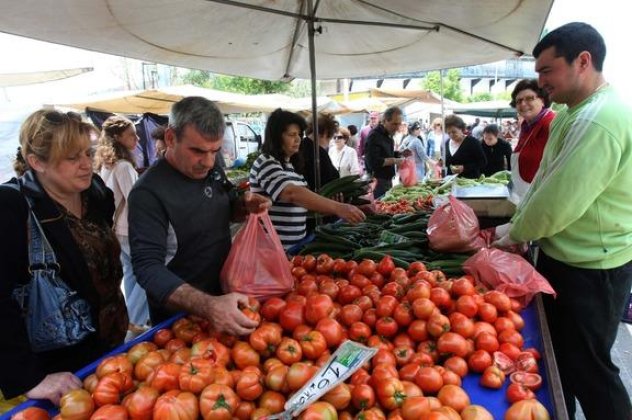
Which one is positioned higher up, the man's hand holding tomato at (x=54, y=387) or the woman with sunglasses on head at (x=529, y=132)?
the woman with sunglasses on head at (x=529, y=132)

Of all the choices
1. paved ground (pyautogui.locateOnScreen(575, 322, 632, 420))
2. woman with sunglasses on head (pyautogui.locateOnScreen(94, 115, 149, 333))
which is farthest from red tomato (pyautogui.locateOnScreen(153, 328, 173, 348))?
woman with sunglasses on head (pyautogui.locateOnScreen(94, 115, 149, 333))

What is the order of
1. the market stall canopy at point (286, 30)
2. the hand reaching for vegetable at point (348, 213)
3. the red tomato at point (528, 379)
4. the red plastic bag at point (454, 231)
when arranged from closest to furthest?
the red tomato at point (528, 379) → the red plastic bag at point (454, 231) → the hand reaching for vegetable at point (348, 213) → the market stall canopy at point (286, 30)

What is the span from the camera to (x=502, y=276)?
2084 millimetres

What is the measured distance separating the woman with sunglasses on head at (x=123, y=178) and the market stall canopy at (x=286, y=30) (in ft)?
3.45

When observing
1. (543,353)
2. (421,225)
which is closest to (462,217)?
(421,225)

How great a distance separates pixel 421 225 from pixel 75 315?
2.25 m

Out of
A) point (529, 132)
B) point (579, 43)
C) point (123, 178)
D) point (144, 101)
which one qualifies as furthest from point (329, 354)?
point (144, 101)

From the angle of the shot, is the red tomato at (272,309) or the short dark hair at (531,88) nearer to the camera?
the red tomato at (272,309)

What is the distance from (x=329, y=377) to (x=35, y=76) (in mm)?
9497

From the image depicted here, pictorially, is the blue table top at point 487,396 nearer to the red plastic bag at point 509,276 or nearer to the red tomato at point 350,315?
the red plastic bag at point 509,276

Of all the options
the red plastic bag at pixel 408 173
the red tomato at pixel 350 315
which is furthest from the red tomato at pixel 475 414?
the red plastic bag at pixel 408 173

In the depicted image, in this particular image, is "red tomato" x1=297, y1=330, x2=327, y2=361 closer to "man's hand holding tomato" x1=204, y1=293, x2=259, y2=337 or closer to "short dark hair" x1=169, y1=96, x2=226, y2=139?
"man's hand holding tomato" x1=204, y1=293, x2=259, y2=337

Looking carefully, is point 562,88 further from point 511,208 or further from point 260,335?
point 260,335

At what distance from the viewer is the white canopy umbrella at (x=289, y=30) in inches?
129
